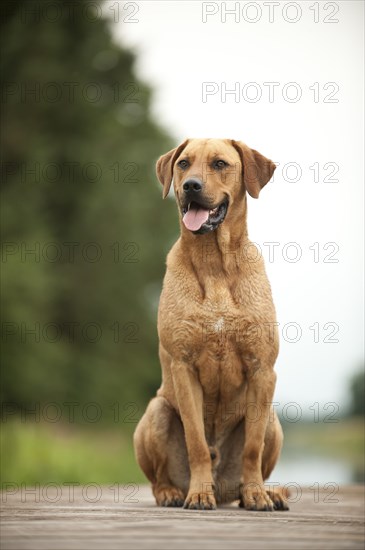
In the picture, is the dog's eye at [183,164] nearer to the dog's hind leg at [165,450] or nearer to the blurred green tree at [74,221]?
the dog's hind leg at [165,450]

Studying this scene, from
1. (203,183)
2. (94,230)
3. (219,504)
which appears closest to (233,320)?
(203,183)

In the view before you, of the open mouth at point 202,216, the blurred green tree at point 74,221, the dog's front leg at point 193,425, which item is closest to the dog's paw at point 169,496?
the dog's front leg at point 193,425

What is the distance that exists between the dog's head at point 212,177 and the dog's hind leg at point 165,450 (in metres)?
1.20

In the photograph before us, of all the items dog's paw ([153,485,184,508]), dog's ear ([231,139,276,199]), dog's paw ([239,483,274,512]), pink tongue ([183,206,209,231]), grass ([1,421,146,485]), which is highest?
dog's ear ([231,139,276,199])

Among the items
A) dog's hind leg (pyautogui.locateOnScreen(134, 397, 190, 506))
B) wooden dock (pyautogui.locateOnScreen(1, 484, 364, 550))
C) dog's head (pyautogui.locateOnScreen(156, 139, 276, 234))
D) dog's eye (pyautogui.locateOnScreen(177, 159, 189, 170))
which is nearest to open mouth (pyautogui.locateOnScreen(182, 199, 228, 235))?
dog's head (pyautogui.locateOnScreen(156, 139, 276, 234))

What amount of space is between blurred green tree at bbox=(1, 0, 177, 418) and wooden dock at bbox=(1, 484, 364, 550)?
521 inches

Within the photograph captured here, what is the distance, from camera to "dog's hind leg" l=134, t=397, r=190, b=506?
5.77m

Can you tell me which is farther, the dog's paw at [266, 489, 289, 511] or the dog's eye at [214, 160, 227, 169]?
Result: the dog's eye at [214, 160, 227, 169]

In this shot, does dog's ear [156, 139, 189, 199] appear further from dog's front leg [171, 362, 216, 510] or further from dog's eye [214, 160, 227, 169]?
dog's front leg [171, 362, 216, 510]

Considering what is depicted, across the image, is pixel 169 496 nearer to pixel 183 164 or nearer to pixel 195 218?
pixel 195 218

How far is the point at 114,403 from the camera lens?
2244 centimetres

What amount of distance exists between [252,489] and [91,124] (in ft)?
67.5

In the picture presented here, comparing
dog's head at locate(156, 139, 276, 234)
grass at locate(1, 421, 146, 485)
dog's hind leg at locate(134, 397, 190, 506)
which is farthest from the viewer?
grass at locate(1, 421, 146, 485)

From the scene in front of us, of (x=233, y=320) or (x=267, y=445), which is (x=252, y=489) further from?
(x=233, y=320)
